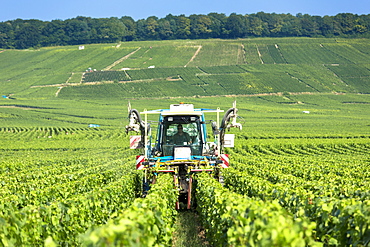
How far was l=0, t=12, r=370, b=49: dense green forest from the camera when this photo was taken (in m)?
170

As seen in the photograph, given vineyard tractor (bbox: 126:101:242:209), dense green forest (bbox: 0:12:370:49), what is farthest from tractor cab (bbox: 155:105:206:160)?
dense green forest (bbox: 0:12:370:49)

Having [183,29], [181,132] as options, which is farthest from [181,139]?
[183,29]

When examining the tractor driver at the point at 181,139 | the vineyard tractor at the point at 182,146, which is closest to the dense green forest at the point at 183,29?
the vineyard tractor at the point at 182,146

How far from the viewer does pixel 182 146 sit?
49.6 ft

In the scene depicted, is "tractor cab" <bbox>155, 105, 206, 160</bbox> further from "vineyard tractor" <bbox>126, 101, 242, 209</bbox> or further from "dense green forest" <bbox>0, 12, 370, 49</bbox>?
"dense green forest" <bbox>0, 12, 370, 49</bbox>

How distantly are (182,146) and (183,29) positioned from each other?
549ft

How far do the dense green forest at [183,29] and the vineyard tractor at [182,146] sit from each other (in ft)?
525

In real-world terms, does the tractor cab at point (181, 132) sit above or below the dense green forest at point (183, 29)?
below

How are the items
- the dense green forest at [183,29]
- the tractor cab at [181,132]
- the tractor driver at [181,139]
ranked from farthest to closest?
1. the dense green forest at [183,29]
2. the tractor driver at [181,139]
3. the tractor cab at [181,132]

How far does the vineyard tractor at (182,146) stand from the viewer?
14.3 metres

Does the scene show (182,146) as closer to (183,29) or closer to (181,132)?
(181,132)

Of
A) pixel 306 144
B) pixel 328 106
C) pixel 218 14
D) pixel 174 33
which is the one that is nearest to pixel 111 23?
pixel 174 33

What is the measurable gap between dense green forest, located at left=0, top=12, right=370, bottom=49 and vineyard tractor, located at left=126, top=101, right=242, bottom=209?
6295 inches

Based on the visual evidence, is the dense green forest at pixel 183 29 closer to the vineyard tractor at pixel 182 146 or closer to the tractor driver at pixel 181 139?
the vineyard tractor at pixel 182 146
